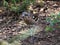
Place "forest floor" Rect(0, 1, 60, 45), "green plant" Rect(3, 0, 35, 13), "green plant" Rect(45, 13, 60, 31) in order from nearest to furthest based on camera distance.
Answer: "forest floor" Rect(0, 1, 60, 45) → "green plant" Rect(45, 13, 60, 31) → "green plant" Rect(3, 0, 35, 13)

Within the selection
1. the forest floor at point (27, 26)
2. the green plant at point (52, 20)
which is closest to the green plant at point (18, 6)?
the forest floor at point (27, 26)

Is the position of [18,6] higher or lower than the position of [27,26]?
higher

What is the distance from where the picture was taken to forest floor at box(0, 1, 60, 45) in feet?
10.3

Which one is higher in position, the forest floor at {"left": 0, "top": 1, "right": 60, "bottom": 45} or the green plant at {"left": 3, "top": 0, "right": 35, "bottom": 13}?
the green plant at {"left": 3, "top": 0, "right": 35, "bottom": 13}

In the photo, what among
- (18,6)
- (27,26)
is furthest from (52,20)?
(18,6)

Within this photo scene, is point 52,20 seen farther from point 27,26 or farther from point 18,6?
point 18,6

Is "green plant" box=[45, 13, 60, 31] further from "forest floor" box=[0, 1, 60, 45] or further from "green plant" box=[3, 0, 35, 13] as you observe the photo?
"green plant" box=[3, 0, 35, 13]

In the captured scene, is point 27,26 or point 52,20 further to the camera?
point 27,26

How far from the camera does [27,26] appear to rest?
11.6 feet

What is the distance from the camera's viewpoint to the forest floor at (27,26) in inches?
123

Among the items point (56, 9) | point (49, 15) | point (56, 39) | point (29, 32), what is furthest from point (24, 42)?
point (56, 9)

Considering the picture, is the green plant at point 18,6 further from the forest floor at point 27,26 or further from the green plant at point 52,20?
the green plant at point 52,20

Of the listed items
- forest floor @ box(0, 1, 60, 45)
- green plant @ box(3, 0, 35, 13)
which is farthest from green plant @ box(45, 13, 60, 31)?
green plant @ box(3, 0, 35, 13)

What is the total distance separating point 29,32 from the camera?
3312 millimetres
